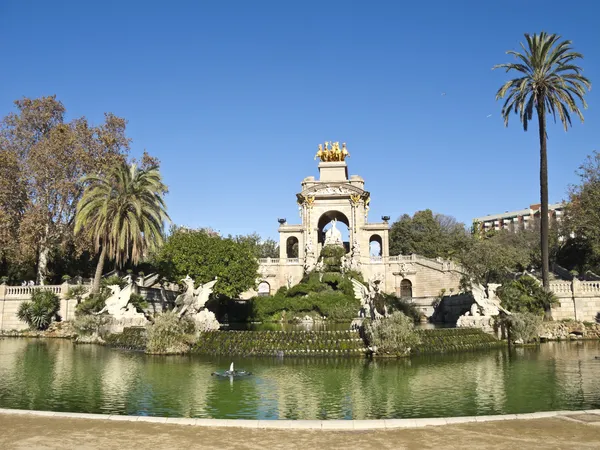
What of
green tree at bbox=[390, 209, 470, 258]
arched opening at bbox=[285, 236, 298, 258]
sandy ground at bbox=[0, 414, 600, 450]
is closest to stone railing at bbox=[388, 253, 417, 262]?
arched opening at bbox=[285, 236, 298, 258]

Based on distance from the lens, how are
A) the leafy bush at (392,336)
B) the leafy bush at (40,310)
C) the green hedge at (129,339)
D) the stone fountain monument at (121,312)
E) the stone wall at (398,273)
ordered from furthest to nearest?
1. the stone wall at (398,273)
2. the leafy bush at (40,310)
3. the stone fountain monument at (121,312)
4. the green hedge at (129,339)
5. the leafy bush at (392,336)

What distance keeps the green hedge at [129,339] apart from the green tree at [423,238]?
61.1 meters

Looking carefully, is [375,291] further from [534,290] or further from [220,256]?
[220,256]

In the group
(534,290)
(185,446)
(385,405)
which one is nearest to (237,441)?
(185,446)

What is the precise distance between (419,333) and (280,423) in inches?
573

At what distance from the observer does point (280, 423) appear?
915 cm

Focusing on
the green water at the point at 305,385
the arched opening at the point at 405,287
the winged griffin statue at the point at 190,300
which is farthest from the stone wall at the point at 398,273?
the green water at the point at 305,385

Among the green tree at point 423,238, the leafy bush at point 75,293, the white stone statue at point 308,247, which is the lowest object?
the leafy bush at point 75,293

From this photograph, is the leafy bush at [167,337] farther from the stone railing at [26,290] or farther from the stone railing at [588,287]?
the stone railing at [588,287]

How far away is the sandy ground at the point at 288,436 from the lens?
7832mm

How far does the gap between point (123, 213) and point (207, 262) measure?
26.2 ft

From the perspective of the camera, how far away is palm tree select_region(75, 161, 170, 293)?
3234 centimetres

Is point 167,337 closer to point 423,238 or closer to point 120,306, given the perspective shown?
point 120,306

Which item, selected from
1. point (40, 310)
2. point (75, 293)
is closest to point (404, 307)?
point (75, 293)
